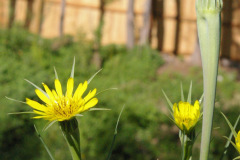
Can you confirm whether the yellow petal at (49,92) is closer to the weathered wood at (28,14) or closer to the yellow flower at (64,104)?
the yellow flower at (64,104)

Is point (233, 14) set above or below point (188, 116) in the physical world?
below

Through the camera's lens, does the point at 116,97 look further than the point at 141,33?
No

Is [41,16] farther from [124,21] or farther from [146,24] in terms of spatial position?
[146,24]

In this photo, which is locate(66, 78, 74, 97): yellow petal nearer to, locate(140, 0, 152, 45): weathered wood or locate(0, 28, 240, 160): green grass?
locate(0, 28, 240, 160): green grass

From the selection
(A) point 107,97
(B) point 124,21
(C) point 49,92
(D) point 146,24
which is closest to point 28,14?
(B) point 124,21

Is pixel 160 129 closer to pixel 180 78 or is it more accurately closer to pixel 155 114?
pixel 155 114

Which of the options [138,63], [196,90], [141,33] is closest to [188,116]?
[196,90]
